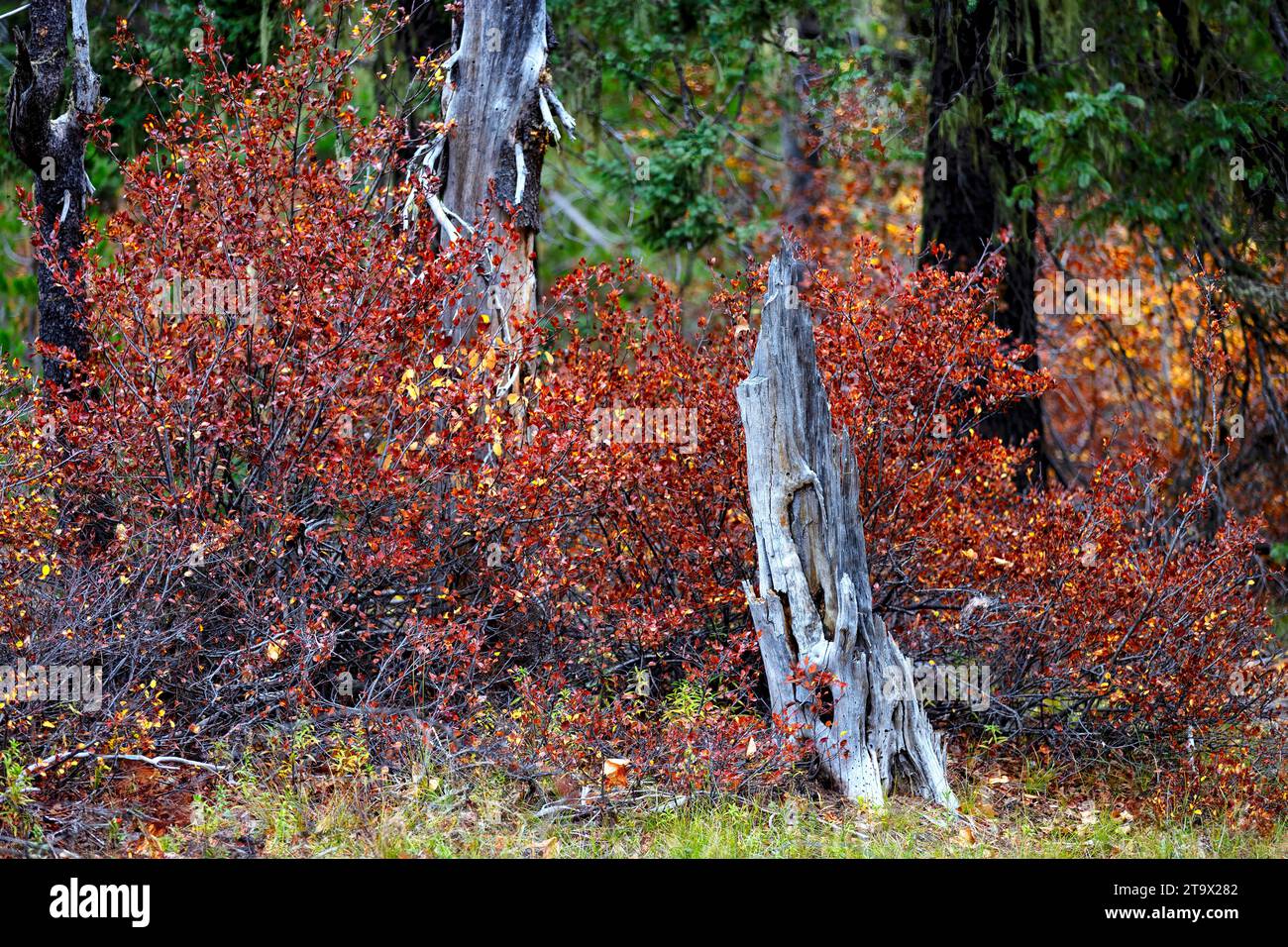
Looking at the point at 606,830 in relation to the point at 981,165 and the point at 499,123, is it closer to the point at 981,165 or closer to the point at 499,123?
the point at 499,123

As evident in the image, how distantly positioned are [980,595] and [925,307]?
1.64 m

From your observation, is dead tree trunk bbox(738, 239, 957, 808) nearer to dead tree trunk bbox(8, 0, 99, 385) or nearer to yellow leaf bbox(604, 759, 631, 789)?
yellow leaf bbox(604, 759, 631, 789)

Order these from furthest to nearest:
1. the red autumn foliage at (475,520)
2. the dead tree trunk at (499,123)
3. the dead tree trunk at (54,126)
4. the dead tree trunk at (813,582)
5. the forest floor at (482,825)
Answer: the dead tree trunk at (499,123), the dead tree trunk at (54,126), the dead tree trunk at (813,582), the red autumn foliage at (475,520), the forest floor at (482,825)

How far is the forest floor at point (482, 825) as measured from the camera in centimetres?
600

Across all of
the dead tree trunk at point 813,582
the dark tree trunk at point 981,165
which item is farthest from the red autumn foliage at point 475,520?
the dark tree trunk at point 981,165

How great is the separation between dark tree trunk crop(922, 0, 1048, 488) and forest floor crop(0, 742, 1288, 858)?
4116 mm

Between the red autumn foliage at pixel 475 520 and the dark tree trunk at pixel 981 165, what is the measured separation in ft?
8.98

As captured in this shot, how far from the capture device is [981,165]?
10.8 metres

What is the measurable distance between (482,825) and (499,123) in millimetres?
4601

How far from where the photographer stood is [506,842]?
617 centimetres

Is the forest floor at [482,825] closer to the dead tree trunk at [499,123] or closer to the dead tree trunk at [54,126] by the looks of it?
the dead tree trunk at [54,126]

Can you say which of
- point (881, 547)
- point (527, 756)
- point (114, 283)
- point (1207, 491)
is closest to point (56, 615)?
point (114, 283)

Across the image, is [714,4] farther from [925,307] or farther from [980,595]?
[980,595]

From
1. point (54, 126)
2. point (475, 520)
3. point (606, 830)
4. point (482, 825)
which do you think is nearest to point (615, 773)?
point (606, 830)
